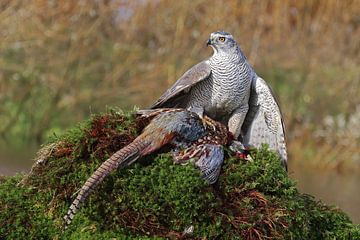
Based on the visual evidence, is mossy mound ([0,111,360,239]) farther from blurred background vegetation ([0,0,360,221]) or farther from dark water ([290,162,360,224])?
blurred background vegetation ([0,0,360,221])

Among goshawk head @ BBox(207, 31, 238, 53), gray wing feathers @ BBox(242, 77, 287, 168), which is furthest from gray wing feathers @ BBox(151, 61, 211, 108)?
gray wing feathers @ BBox(242, 77, 287, 168)

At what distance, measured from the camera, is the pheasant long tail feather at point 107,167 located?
4023mm

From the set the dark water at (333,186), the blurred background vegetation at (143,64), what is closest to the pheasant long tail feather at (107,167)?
the dark water at (333,186)

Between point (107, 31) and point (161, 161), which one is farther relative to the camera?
point (107, 31)

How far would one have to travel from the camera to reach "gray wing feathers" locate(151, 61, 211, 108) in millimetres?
4996

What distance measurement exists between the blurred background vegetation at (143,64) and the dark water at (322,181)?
353mm

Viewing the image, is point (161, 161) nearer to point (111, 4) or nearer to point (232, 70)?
point (232, 70)

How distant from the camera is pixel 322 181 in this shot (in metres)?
13.0

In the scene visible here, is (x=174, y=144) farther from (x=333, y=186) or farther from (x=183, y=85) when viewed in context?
(x=333, y=186)

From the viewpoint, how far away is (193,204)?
4117 millimetres

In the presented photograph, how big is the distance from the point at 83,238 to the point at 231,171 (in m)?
1.06

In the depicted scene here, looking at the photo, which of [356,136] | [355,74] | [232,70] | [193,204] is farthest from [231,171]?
[355,74]

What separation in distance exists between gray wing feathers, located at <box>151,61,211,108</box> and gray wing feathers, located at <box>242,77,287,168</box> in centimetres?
42

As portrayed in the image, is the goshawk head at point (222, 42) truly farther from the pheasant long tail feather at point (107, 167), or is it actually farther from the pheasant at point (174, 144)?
the pheasant long tail feather at point (107, 167)
